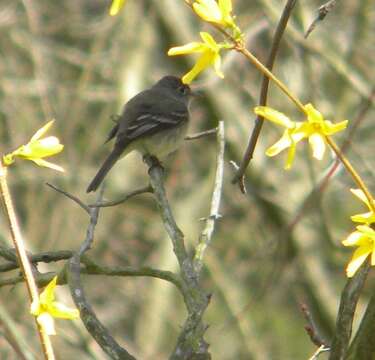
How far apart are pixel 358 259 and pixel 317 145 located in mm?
267

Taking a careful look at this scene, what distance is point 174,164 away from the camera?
11.0 m

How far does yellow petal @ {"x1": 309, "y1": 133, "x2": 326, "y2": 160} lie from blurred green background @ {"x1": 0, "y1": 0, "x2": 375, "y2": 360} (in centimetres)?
495

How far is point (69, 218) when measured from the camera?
9.41 meters

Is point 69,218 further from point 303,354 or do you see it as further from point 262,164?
point 303,354

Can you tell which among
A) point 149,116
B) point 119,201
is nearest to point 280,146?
point 119,201

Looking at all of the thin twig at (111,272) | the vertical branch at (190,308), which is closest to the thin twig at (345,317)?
the vertical branch at (190,308)

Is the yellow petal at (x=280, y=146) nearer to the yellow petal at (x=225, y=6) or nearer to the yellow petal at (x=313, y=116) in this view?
the yellow petal at (x=313, y=116)

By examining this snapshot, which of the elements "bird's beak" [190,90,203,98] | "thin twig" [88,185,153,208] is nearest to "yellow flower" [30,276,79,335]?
"thin twig" [88,185,153,208]

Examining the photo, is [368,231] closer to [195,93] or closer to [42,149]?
[42,149]

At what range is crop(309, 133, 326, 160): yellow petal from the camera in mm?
2039

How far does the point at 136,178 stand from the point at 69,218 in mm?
1712

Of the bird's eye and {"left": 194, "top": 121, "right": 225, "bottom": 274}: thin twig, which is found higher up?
the bird's eye

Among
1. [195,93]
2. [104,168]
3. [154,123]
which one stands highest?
[195,93]

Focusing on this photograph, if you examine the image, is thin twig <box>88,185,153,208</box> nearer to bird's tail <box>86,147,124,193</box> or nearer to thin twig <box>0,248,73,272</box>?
thin twig <box>0,248,73,272</box>
